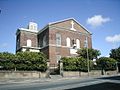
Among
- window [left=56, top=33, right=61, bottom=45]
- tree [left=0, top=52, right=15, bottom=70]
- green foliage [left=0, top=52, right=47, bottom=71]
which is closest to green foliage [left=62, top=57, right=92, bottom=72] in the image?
green foliage [left=0, top=52, right=47, bottom=71]

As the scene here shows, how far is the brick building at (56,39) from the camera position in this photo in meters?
39.0

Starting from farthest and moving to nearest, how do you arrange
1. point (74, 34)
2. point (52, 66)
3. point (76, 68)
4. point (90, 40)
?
1. point (90, 40)
2. point (74, 34)
3. point (52, 66)
4. point (76, 68)

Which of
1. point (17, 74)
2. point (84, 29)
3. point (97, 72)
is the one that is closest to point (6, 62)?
point (17, 74)

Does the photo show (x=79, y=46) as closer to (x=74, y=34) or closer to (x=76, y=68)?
(x=74, y=34)

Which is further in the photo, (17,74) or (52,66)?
(52,66)

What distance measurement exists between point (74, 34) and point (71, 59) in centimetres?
1156

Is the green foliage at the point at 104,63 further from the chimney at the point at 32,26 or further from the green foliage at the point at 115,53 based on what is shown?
the chimney at the point at 32,26

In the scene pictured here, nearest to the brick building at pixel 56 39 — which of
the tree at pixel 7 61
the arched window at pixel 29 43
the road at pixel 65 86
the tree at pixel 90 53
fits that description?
the arched window at pixel 29 43

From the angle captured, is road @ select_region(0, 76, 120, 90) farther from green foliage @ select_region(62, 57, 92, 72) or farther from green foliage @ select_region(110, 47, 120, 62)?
green foliage @ select_region(110, 47, 120, 62)

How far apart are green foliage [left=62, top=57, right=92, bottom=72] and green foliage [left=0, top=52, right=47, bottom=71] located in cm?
483

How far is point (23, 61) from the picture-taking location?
89.4 feet

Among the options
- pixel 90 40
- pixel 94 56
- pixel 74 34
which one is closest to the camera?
pixel 94 56

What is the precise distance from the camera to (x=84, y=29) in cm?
4594

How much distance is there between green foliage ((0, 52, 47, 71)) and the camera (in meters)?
Result: 25.5
